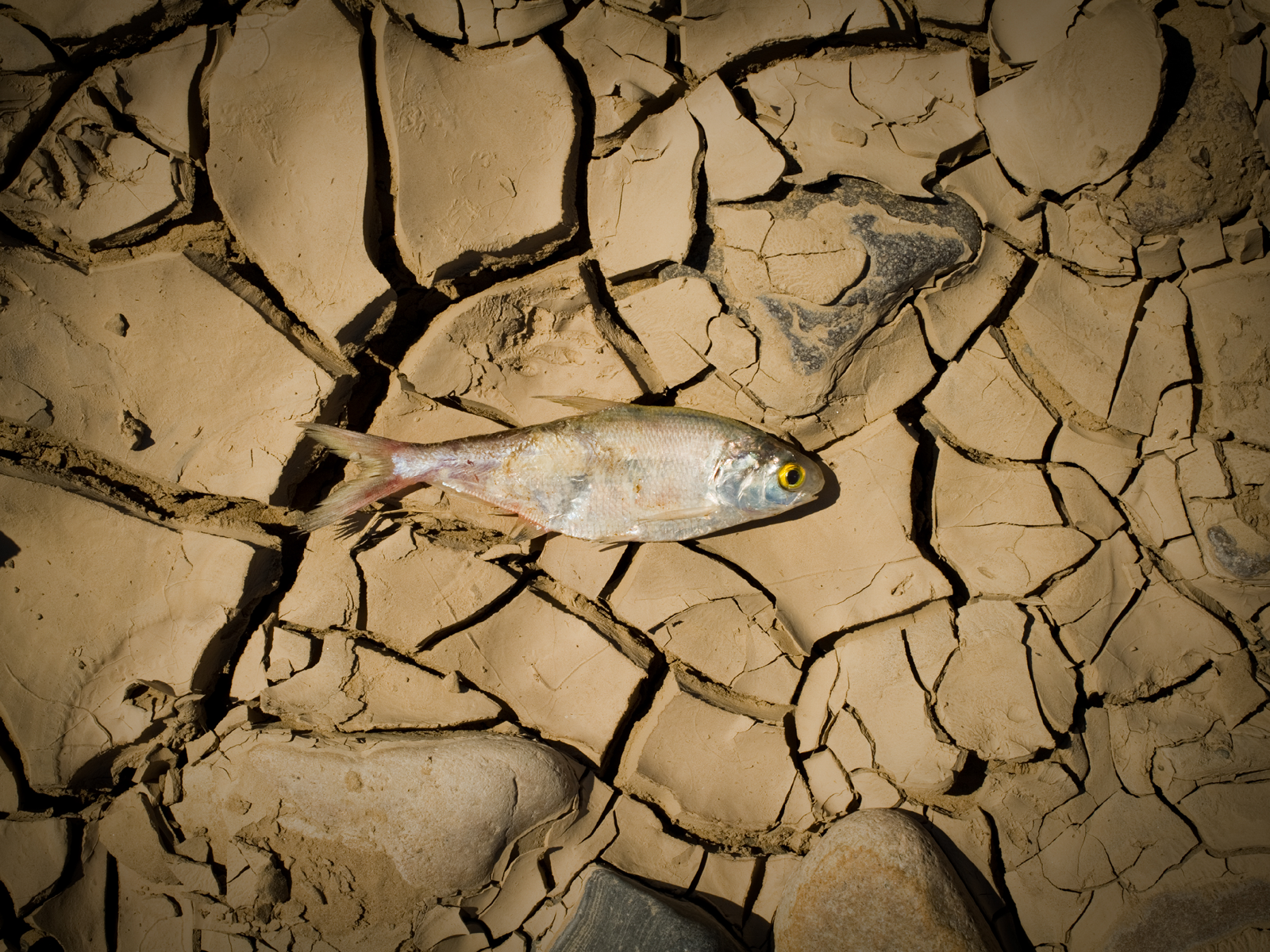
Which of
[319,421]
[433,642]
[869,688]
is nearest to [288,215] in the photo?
[319,421]

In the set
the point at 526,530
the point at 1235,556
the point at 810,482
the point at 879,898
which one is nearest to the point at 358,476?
the point at 526,530

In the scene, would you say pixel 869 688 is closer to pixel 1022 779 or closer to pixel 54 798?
pixel 1022 779

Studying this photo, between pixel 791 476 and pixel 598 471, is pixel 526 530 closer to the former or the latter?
pixel 598 471

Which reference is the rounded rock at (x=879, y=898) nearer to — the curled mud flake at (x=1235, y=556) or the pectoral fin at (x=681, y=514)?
the pectoral fin at (x=681, y=514)

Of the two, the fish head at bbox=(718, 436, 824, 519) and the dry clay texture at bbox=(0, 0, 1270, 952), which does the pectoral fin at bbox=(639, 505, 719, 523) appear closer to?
the fish head at bbox=(718, 436, 824, 519)

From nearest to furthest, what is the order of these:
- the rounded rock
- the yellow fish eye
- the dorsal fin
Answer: the rounded rock < the yellow fish eye < the dorsal fin

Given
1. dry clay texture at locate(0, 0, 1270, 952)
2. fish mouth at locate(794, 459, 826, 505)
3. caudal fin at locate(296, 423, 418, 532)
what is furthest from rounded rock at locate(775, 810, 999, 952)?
caudal fin at locate(296, 423, 418, 532)
